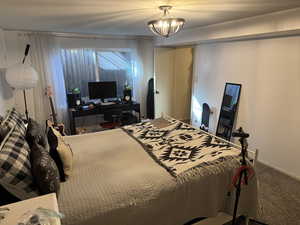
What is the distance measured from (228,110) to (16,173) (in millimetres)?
3356

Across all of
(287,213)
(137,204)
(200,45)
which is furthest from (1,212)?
(200,45)

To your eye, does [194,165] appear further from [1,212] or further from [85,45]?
[85,45]

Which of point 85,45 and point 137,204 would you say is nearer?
point 137,204

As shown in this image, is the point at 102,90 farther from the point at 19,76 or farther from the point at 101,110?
the point at 19,76

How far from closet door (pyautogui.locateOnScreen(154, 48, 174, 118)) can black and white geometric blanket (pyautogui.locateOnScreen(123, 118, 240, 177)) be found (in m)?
1.90

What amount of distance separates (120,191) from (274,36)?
9.58 feet

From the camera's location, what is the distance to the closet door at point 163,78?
4656 millimetres

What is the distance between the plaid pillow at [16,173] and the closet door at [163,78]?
3.60 m

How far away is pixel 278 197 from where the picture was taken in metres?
2.38

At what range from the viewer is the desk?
419 cm

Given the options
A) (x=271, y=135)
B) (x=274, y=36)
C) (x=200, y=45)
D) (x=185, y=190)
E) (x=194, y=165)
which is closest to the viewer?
(x=185, y=190)

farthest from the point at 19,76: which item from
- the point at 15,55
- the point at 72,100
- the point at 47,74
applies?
the point at 72,100

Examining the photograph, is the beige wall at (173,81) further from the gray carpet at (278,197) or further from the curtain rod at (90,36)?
the gray carpet at (278,197)

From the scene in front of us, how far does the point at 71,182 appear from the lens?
5.55 ft
